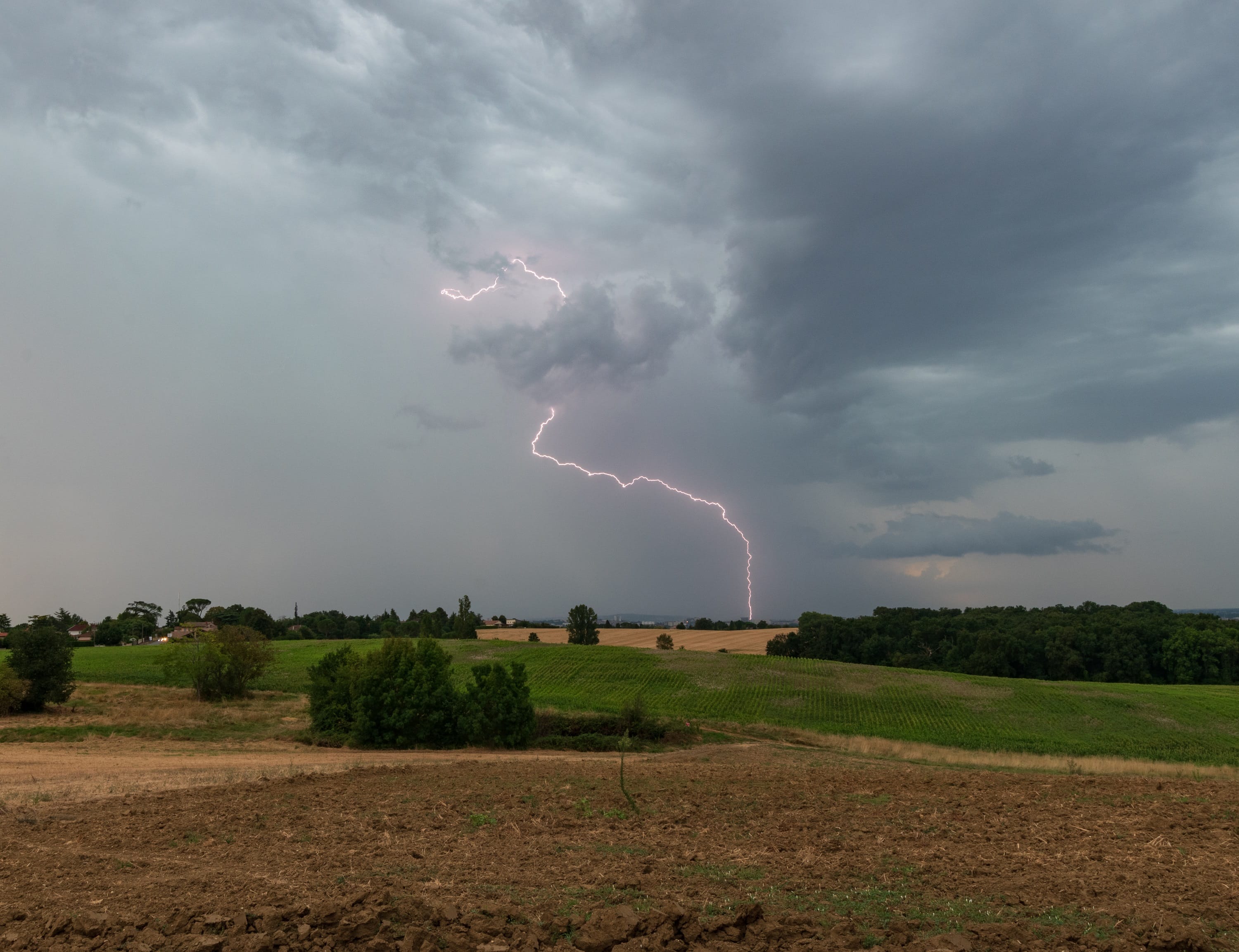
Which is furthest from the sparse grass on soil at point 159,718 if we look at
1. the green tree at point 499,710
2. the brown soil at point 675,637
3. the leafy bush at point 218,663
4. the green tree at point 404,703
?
the brown soil at point 675,637

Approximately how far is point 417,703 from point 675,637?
86.7m

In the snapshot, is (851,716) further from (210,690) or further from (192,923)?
(192,923)

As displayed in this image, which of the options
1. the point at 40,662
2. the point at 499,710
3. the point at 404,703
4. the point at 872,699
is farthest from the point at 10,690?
the point at 872,699

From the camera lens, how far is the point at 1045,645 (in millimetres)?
103688

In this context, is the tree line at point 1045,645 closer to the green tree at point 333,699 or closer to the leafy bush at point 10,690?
the green tree at point 333,699

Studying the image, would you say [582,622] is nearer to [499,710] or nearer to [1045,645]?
[1045,645]

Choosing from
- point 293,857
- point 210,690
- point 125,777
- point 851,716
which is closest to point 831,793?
point 293,857

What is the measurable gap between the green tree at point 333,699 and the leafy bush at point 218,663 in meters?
16.9

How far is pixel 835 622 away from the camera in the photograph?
395ft

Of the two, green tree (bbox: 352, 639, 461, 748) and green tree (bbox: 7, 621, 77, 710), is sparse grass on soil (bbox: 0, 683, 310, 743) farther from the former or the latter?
green tree (bbox: 352, 639, 461, 748)

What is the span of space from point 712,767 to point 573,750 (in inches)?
637

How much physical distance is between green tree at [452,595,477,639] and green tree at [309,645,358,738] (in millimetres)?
78753

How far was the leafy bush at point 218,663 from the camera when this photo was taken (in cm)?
5466

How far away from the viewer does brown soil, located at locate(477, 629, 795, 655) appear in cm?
11019
